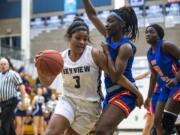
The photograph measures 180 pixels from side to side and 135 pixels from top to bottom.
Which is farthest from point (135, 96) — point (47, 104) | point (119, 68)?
point (47, 104)

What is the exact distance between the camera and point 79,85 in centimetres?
456

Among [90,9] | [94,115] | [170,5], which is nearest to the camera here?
[94,115]

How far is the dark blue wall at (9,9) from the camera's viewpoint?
84.3ft

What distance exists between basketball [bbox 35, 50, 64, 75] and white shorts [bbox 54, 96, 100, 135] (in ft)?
1.13

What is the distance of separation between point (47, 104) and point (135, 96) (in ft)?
33.4

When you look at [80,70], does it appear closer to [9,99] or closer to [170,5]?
[9,99]

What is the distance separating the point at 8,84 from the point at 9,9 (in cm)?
1815

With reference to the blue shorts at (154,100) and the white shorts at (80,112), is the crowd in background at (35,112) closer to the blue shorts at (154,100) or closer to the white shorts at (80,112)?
the blue shorts at (154,100)

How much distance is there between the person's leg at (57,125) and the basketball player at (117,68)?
0.40m

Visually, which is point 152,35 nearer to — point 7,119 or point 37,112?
point 7,119

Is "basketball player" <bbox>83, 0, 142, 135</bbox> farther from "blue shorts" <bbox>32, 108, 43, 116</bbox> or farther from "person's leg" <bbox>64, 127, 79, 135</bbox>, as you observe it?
"blue shorts" <bbox>32, 108, 43, 116</bbox>

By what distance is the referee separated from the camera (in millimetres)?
8414

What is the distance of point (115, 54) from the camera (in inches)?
178

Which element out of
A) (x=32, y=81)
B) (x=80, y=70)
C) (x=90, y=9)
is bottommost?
(x=32, y=81)
